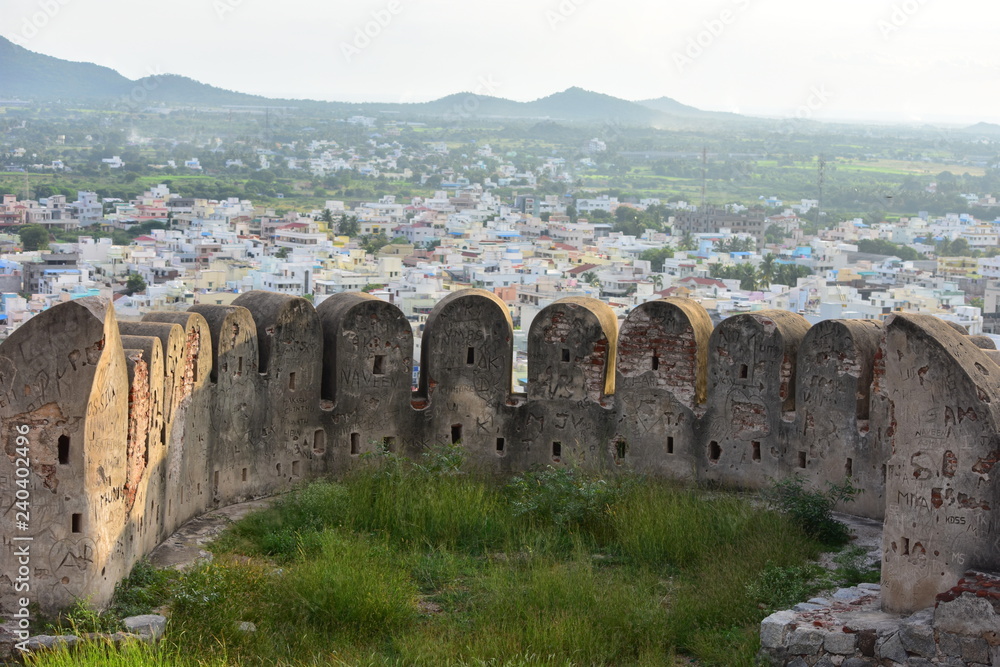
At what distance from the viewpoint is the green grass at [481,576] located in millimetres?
6844

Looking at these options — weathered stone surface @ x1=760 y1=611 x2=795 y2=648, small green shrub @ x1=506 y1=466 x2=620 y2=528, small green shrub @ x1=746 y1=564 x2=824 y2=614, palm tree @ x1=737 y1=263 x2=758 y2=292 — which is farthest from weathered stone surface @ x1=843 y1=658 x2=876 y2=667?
palm tree @ x1=737 y1=263 x2=758 y2=292

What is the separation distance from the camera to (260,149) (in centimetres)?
17250

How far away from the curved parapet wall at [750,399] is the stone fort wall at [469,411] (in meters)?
0.02

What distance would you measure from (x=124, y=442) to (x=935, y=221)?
126 metres

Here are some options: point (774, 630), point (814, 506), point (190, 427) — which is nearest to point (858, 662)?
point (774, 630)

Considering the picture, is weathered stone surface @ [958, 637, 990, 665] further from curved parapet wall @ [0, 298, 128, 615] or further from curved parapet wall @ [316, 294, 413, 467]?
Result: curved parapet wall @ [316, 294, 413, 467]

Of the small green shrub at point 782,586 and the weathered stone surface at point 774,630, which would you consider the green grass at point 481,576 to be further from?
the weathered stone surface at point 774,630

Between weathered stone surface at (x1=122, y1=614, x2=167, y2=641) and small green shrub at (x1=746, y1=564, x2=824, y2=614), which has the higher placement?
small green shrub at (x1=746, y1=564, x2=824, y2=614)

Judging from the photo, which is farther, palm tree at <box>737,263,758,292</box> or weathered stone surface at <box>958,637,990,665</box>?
palm tree at <box>737,263,758,292</box>

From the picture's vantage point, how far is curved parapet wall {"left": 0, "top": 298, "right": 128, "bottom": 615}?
22.6 feet

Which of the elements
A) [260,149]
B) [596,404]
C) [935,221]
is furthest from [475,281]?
[260,149]

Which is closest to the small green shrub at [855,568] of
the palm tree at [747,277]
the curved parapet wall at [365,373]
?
the curved parapet wall at [365,373]

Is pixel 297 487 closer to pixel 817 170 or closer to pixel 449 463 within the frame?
pixel 449 463

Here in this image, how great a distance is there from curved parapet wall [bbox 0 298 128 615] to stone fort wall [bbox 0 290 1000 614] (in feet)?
0.04
